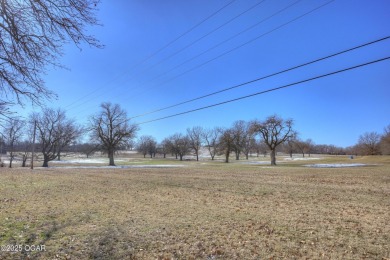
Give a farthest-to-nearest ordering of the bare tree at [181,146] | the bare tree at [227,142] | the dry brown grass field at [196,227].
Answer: the bare tree at [181,146] < the bare tree at [227,142] < the dry brown grass field at [196,227]

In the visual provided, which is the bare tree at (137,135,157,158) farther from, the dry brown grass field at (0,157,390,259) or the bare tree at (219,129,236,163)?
the dry brown grass field at (0,157,390,259)

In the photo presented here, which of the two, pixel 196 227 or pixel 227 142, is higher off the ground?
pixel 227 142

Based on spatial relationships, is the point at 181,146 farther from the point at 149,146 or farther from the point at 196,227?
the point at 196,227

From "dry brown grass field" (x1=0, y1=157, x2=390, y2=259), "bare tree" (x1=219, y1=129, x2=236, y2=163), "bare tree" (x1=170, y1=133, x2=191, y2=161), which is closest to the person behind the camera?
"dry brown grass field" (x1=0, y1=157, x2=390, y2=259)

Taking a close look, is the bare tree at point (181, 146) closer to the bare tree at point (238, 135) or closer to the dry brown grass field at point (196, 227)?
the bare tree at point (238, 135)

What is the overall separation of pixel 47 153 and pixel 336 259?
183 ft

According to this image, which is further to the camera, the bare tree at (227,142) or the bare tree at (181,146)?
the bare tree at (181,146)

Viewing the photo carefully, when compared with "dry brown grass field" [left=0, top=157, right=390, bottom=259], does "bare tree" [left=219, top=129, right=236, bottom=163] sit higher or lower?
higher

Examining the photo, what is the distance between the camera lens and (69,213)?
9.47 meters

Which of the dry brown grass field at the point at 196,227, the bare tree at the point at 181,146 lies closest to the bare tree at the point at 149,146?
the bare tree at the point at 181,146

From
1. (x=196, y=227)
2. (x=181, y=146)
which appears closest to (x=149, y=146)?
(x=181, y=146)

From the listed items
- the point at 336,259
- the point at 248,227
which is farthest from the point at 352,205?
the point at 336,259

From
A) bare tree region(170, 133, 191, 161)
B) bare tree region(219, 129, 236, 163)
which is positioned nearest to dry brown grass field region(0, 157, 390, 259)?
bare tree region(219, 129, 236, 163)

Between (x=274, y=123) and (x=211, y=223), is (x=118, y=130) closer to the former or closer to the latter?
(x=274, y=123)
